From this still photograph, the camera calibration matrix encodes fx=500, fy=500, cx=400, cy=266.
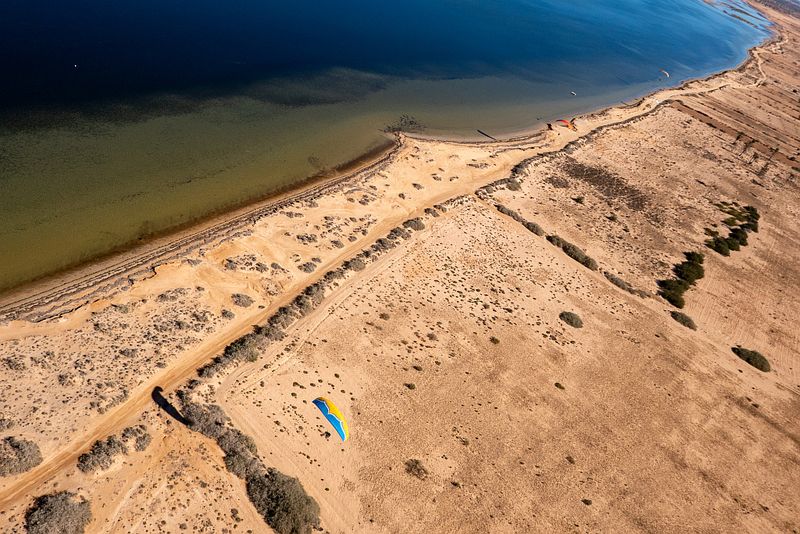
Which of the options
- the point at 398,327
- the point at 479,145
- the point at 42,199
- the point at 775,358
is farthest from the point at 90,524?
the point at 479,145

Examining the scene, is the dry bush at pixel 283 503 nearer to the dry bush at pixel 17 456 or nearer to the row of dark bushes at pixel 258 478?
the row of dark bushes at pixel 258 478

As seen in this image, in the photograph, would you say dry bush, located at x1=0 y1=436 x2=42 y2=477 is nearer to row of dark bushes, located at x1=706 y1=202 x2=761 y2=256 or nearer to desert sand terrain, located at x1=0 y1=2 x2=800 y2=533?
desert sand terrain, located at x1=0 y1=2 x2=800 y2=533

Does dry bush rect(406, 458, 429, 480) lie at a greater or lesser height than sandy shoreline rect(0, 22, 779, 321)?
lesser

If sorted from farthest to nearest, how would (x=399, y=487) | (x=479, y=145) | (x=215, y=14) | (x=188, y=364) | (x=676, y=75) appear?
(x=676, y=75) → (x=215, y=14) → (x=479, y=145) → (x=188, y=364) → (x=399, y=487)

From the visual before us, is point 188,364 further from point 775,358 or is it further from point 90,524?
point 775,358

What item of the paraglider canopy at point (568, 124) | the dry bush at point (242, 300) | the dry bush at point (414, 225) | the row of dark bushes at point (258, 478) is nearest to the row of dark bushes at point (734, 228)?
the paraglider canopy at point (568, 124)

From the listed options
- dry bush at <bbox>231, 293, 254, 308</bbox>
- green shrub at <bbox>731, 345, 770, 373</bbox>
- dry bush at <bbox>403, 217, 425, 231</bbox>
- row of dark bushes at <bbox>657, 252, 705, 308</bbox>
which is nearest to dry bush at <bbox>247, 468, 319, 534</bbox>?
dry bush at <bbox>231, 293, 254, 308</bbox>
